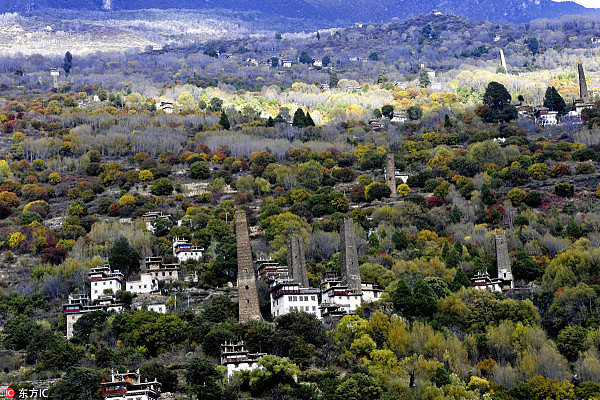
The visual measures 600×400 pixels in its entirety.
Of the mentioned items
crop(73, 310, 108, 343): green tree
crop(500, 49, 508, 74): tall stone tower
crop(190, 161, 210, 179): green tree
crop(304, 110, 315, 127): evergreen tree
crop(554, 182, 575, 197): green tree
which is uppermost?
crop(500, 49, 508, 74): tall stone tower

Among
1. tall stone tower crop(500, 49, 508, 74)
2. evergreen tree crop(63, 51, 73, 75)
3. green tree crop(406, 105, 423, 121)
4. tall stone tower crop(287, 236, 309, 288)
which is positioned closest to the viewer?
tall stone tower crop(287, 236, 309, 288)

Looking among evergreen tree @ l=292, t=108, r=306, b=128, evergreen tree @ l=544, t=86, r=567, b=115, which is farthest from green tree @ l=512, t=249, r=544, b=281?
evergreen tree @ l=292, t=108, r=306, b=128

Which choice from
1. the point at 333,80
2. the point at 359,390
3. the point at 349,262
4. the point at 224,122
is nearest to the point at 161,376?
the point at 359,390

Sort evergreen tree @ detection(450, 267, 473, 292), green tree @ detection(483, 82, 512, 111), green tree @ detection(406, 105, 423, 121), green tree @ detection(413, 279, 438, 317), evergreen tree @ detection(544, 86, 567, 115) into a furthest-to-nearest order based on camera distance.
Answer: green tree @ detection(406, 105, 423, 121), green tree @ detection(483, 82, 512, 111), evergreen tree @ detection(544, 86, 567, 115), evergreen tree @ detection(450, 267, 473, 292), green tree @ detection(413, 279, 438, 317)

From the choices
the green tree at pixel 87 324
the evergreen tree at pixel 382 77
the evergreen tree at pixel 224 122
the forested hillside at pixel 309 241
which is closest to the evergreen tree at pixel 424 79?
the evergreen tree at pixel 382 77

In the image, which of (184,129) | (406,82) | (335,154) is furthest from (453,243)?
(406,82)

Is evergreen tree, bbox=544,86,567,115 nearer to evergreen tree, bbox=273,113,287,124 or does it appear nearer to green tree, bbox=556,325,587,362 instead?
evergreen tree, bbox=273,113,287,124

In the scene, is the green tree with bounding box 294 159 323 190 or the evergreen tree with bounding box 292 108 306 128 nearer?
the green tree with bounding box 294 159 323 190
